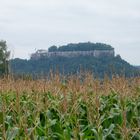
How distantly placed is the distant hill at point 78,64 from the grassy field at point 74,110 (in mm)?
227

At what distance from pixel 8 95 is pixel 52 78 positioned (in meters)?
1.27

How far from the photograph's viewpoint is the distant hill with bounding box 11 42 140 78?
7392 millimetres

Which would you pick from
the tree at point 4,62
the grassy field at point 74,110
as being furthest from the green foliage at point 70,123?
the tree at point 4,62

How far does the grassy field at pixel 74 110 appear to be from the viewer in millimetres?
3762

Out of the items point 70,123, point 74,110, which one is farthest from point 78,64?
point 70,123

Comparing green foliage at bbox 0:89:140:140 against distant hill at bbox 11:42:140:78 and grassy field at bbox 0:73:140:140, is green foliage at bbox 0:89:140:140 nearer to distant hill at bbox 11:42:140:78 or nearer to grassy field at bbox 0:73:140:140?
grassy field at bbox 0:73:140:140

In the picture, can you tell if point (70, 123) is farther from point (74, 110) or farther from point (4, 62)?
point (4, 62)

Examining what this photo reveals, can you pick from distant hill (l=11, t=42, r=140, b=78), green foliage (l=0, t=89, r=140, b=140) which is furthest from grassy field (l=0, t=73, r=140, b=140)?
distant hill (l=11, t=42, r=140, b=78)

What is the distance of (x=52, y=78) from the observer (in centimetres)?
756

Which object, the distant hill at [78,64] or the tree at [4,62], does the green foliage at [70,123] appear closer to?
the distant hill at [78,64]

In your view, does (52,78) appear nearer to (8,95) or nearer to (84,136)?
(8,95)

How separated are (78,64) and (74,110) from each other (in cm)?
376

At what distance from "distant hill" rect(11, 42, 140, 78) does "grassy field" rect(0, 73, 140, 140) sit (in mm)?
227

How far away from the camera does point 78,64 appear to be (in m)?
8.56
